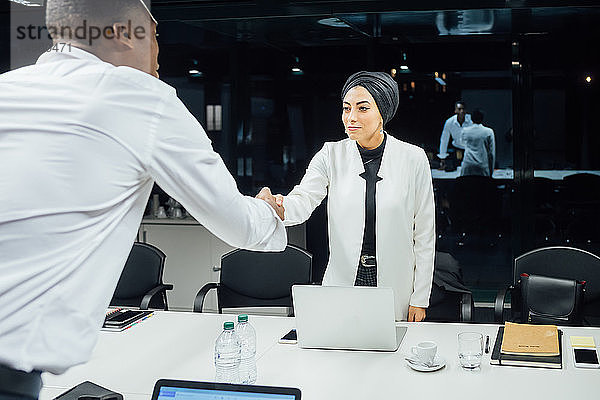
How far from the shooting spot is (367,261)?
319 centimetres

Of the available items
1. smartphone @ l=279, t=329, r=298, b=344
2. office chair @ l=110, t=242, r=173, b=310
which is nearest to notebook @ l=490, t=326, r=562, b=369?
smartphone @ l=279, t=329, r=298, b=344

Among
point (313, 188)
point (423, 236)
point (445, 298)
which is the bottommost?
point (445, 298)

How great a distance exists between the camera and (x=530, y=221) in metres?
6.40

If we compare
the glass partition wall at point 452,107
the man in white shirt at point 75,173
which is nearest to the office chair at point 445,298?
the glass partition wall at point 452,107

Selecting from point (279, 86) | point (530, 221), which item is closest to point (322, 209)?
point (279, 86)

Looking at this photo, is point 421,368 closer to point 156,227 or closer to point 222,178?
A: point 222,178

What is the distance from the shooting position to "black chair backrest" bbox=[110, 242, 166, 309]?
4.13 m

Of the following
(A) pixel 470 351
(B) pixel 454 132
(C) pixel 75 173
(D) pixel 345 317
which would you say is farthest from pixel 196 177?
(B) pixel 454 132

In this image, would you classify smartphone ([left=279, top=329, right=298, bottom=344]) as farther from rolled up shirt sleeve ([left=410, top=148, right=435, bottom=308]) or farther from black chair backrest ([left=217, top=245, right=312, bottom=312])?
black chair backrest ([left=217, top=245, right=312, bottom=312])

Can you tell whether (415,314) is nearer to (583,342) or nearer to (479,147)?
(583,342)

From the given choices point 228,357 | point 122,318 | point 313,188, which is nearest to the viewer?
point 228,357


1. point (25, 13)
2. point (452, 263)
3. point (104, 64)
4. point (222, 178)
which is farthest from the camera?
point (25, 13)

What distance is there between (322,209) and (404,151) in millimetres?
3353

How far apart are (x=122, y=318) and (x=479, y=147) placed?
4.29m
